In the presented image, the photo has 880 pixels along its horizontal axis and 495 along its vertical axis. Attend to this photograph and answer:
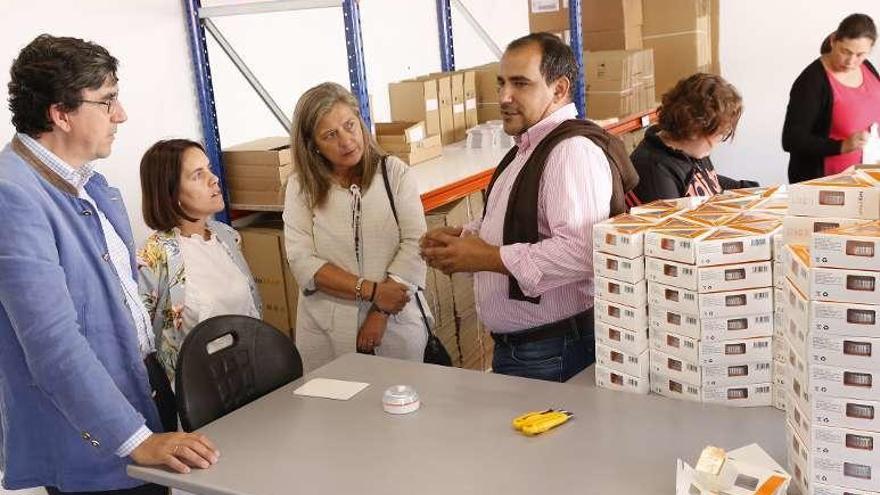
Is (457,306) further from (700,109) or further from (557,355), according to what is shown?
(557,355)

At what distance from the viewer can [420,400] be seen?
2.13 m

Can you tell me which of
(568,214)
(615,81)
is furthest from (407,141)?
(568,214)

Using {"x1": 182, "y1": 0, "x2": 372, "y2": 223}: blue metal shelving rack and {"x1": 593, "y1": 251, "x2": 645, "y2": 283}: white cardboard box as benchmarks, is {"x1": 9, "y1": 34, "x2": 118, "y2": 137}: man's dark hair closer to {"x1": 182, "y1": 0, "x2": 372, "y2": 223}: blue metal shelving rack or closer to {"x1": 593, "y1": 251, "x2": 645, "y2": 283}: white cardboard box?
{"x1": 593, "y1": 251, "x2": 645, "y2": 283}: white cardboard box

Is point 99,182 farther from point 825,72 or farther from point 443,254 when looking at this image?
point 825,72

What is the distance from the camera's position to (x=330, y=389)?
2.27 meters

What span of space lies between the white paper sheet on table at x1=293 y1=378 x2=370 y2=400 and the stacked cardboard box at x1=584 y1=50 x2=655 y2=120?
367 cm

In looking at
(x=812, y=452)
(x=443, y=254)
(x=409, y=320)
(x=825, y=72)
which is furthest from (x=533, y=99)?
(x=825, y=72)

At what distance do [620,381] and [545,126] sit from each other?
0.70 m

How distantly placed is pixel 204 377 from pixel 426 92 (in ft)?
9.89

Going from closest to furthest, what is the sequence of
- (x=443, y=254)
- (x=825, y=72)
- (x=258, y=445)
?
(x=258, y=445) → (x=443, y=254) → (x=825, y=72)

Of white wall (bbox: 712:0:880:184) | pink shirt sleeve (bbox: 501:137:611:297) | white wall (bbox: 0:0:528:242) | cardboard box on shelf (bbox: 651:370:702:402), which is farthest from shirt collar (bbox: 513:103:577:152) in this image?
white wall (bbox: 712:0:880:184)

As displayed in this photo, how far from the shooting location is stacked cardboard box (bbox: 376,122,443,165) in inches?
179

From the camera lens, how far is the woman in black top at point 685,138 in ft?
9.14

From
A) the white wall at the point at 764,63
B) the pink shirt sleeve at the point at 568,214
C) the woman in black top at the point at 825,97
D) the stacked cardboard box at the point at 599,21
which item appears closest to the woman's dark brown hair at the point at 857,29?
the woman in black top at the point at 825,97
